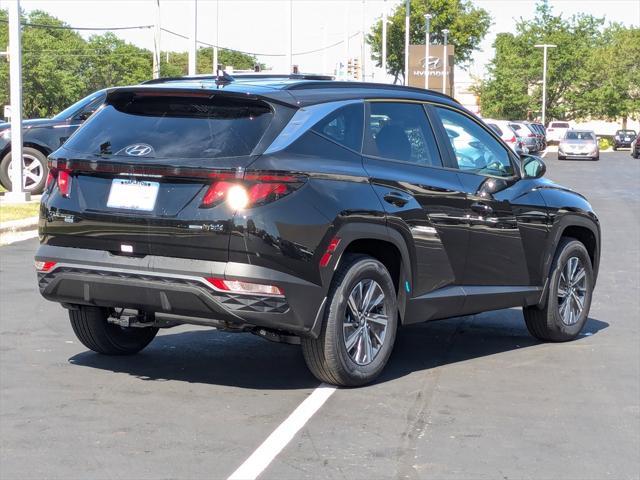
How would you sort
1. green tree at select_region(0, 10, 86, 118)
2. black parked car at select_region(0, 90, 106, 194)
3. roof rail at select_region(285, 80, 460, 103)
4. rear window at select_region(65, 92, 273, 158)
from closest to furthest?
rear window at select_region(65, 92, 273, 158)
roof rail at select_region(285, 80, 460, 103)
black parked car at select_region(0, 90, 106, 194)
green tree at select_region(0, 10, 86, 118)

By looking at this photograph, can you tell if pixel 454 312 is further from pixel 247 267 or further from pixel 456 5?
pixel 456 5

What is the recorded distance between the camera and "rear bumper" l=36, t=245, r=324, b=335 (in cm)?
612

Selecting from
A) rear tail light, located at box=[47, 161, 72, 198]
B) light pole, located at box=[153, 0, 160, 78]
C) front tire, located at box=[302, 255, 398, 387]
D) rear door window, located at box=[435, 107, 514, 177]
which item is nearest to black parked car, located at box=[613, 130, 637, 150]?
light pole, located at box=[153, 0, 160, 78]

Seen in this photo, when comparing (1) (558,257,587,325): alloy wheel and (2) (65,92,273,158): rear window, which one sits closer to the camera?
(2) (65,92,273,158): rear window

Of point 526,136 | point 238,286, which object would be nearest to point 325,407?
point 238,286

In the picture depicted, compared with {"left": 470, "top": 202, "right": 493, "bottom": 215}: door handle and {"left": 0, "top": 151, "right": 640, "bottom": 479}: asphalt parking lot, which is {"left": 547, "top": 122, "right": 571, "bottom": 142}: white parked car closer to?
{"left": 0, "top": 151, "right": 640, "bottom": 479}: asphalt parking lot

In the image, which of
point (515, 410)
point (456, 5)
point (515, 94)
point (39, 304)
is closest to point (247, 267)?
point (515, 410)

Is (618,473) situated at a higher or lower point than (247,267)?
lower

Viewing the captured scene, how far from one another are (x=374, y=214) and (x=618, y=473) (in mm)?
2098

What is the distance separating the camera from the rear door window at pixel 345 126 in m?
6.67

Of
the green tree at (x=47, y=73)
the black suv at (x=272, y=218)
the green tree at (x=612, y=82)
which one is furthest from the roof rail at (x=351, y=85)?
the green tree at (x=612, y=82)

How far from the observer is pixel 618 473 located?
534 centimetres

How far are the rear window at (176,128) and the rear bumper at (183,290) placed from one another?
591 mm

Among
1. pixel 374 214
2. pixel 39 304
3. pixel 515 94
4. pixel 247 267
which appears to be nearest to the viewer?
pixel 247 267
